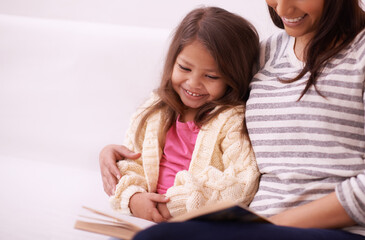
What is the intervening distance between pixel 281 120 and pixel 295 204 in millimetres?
202

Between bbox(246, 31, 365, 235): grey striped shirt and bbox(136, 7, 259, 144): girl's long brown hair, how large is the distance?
166 mm

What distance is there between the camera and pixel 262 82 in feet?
4.03

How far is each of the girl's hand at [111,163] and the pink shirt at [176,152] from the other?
9 cm

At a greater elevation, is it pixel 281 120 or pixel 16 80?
pixel 16 80

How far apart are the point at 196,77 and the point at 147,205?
378 millimetres

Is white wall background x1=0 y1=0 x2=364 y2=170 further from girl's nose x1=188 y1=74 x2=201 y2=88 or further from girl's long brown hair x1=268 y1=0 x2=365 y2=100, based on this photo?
girl's long brown hair x1=268 y1=0 x2=365 y2=100

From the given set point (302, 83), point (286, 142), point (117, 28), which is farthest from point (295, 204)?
point (117, 28)

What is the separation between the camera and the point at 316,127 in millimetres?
1054

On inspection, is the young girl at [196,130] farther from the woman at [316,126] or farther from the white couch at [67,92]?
the white couch at [67,92]

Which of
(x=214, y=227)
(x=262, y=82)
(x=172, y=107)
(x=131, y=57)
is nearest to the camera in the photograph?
(x=214, y=227)

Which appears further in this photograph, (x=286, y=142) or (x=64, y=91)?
(x=64, y=91)

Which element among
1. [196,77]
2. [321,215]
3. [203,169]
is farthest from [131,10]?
[321,215]

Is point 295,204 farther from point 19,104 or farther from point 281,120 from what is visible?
point 19,104

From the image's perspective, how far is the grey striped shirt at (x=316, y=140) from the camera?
3.35 feet
